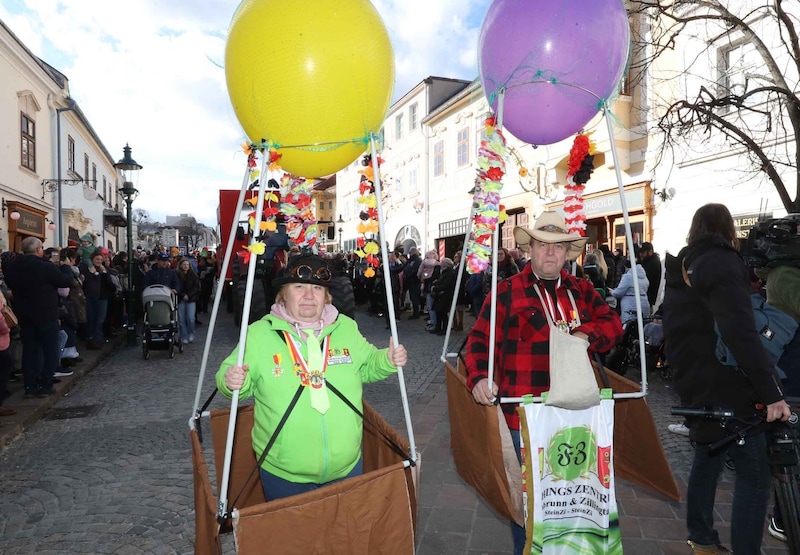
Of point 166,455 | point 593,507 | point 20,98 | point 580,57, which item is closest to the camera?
point 593,507

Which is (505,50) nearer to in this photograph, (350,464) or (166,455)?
(350,464)

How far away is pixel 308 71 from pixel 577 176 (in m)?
2.19

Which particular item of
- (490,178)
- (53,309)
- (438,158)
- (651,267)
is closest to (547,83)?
(490,178)

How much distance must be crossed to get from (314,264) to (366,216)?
418 millimetres

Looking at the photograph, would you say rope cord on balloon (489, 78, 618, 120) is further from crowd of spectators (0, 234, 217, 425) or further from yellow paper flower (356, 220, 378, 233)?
crowd of spectators (0, 234, 217, 425)

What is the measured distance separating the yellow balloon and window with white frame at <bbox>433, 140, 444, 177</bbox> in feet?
69.8

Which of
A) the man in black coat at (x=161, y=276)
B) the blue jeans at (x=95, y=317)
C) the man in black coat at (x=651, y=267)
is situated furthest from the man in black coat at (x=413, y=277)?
the blue jeans at (x=95, y=317)

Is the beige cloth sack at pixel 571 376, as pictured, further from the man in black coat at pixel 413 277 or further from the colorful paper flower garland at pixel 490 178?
the man in black coat at pixel 413 277

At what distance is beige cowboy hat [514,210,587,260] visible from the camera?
2799 millimetres

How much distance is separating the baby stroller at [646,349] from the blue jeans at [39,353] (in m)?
6.96

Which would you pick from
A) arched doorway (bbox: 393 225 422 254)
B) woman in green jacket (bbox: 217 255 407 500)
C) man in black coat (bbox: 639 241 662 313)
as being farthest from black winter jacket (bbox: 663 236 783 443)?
arched doorway (bbox: 393 225 422 254)

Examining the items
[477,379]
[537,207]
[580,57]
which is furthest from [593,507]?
[537,207]

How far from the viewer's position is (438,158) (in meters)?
23.8

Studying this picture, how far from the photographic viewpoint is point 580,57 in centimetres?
302
